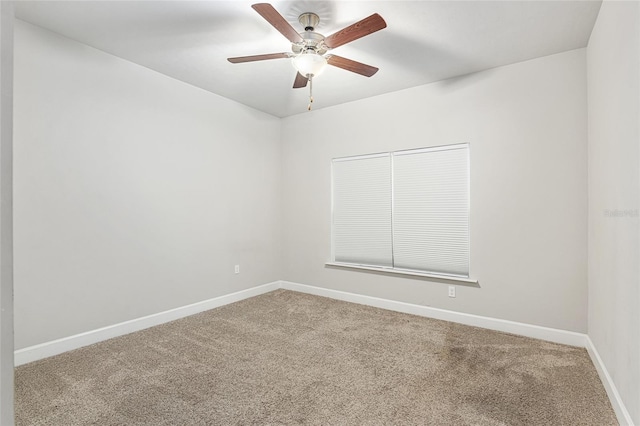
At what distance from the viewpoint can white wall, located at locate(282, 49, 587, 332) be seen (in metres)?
2.84

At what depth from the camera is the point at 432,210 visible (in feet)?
11.9

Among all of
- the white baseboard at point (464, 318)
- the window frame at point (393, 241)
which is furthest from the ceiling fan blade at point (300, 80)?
the white baseboard at point (464, 318)

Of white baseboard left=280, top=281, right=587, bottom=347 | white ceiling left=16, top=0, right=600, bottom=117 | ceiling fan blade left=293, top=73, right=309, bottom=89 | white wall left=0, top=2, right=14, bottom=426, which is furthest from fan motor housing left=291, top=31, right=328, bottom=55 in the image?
white baseboard left=280, top=281, right=587, bottom=347

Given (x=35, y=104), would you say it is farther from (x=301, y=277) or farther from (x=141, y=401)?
(x=301, y=277)

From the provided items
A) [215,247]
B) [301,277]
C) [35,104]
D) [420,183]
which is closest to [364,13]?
[420,183]

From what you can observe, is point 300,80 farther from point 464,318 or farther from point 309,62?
point 464,318

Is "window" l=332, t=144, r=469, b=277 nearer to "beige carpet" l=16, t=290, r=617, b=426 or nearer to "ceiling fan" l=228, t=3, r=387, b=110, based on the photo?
"beige carpet" l=16, t=290, r=617, b=426

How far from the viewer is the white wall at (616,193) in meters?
1.61

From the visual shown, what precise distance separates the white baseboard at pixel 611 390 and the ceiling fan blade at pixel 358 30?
2.61 meters

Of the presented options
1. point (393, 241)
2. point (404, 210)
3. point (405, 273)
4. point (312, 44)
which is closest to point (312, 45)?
point (312, 44)

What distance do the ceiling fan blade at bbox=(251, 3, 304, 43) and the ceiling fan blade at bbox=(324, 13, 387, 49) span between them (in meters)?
0.25

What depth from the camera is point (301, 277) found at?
15.3 feet

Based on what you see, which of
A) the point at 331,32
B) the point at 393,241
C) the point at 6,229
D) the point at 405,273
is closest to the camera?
the point at 6,229

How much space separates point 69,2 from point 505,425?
12.9ft
